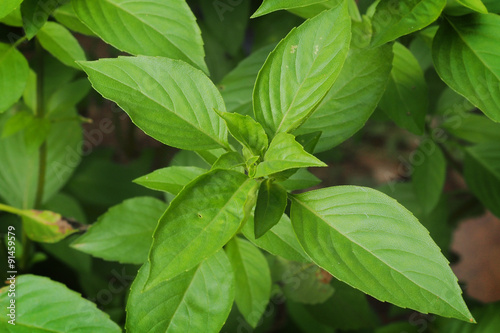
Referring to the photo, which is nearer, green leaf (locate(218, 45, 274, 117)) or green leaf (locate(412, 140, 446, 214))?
green leaf (locate(218, 45, 274, 117))

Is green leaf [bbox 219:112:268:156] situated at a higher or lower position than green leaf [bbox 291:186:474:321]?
higher

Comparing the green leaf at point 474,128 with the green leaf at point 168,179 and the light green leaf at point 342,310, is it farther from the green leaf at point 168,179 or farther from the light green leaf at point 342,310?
the green leaf at point 168,179

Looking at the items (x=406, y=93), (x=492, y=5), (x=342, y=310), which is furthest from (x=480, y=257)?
(x=492, y=5)

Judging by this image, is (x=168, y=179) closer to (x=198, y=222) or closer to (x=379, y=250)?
(x=198, y=222)

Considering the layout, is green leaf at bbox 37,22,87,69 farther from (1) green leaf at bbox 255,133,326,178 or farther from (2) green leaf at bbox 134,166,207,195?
(1) green leaf at bbox 255,133,326,178

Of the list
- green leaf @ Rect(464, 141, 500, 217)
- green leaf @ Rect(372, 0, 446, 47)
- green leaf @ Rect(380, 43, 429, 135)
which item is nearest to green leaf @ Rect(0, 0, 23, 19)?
green leaf @ Rect(372, 0, 446, 47)

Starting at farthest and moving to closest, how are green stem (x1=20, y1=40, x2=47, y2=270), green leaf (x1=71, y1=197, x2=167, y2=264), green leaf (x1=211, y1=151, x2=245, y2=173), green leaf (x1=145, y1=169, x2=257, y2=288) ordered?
green stem (x1=20, y1=40, x2=47, y2=270) → green leaf (x1=71, y1=197, x2=167, y2=264) → green leaf (x1=211, y1=151, x2=245, y2=173) → green leaf (x1=145, y1=169, x2=257, y2=288)

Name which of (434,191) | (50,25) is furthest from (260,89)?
(434,191)
